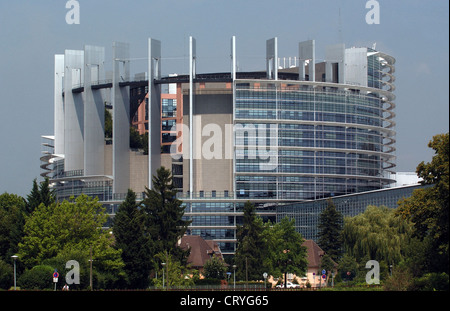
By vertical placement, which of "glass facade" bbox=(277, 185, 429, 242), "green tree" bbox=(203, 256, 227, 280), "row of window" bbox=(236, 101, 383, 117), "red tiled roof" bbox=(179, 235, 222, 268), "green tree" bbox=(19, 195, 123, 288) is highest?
"row of window" bbox=(236, 101, 383, 117)

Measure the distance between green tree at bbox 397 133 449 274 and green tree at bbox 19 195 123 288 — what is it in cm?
4073

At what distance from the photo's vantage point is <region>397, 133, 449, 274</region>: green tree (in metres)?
66.9

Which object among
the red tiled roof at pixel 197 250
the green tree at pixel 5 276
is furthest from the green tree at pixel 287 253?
the green tree at pixel 5 276

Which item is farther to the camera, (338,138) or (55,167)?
(55,167)

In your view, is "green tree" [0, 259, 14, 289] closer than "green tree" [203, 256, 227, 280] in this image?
Yes

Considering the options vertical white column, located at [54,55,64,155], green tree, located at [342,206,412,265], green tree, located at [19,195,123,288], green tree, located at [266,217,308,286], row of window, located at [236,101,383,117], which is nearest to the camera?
green tree, located at [19,195,123,288]

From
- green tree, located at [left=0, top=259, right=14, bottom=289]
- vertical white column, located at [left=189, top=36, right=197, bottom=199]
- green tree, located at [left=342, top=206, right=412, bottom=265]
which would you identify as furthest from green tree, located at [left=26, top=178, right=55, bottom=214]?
vertical white column, located at [left=189, top=36, right=197, bottom=199]

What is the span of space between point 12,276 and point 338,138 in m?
84.9

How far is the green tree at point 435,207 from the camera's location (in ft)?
219

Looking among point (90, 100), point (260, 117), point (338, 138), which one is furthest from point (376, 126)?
point (90, 100)

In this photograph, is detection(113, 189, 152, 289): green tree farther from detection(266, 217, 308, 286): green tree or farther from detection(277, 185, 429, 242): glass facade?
detection(277, 185, 429, 242): glass facade

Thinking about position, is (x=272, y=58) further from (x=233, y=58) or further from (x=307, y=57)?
(x=233, y=58)
